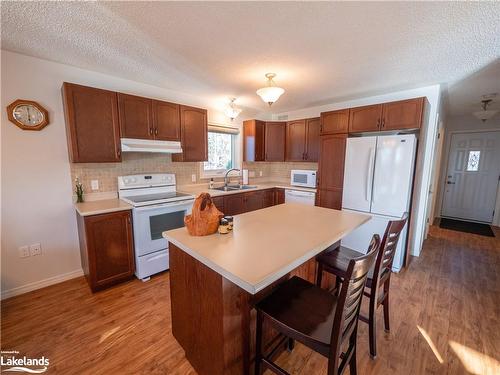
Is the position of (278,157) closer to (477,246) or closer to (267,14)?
(267,14)

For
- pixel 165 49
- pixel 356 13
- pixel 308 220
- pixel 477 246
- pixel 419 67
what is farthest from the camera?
pixel 477 246

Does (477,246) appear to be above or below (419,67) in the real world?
below

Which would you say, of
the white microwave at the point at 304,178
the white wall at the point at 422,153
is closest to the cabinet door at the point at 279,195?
the white microwave at the point at 304,178

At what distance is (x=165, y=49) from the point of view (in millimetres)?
1961

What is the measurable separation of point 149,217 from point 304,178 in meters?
2.62

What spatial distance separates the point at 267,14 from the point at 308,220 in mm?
1552

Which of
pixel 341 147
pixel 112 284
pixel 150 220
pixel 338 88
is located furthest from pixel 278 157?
pixel 112 284

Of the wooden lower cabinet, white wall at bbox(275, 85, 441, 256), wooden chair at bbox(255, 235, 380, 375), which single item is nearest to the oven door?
the wooden lower cabinet

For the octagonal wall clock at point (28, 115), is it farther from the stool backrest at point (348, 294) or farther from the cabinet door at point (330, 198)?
the cabinet door at point (330, 198)

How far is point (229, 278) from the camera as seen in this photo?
0.94 m

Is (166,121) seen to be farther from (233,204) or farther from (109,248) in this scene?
(109,248)

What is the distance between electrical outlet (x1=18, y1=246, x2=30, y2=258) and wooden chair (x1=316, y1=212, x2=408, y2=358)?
2954 millimetres

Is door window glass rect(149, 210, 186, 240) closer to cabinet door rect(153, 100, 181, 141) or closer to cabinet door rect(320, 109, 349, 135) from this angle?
cabinet door rect(153, 100, 181, 141)

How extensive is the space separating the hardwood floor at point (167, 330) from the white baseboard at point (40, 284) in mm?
71
